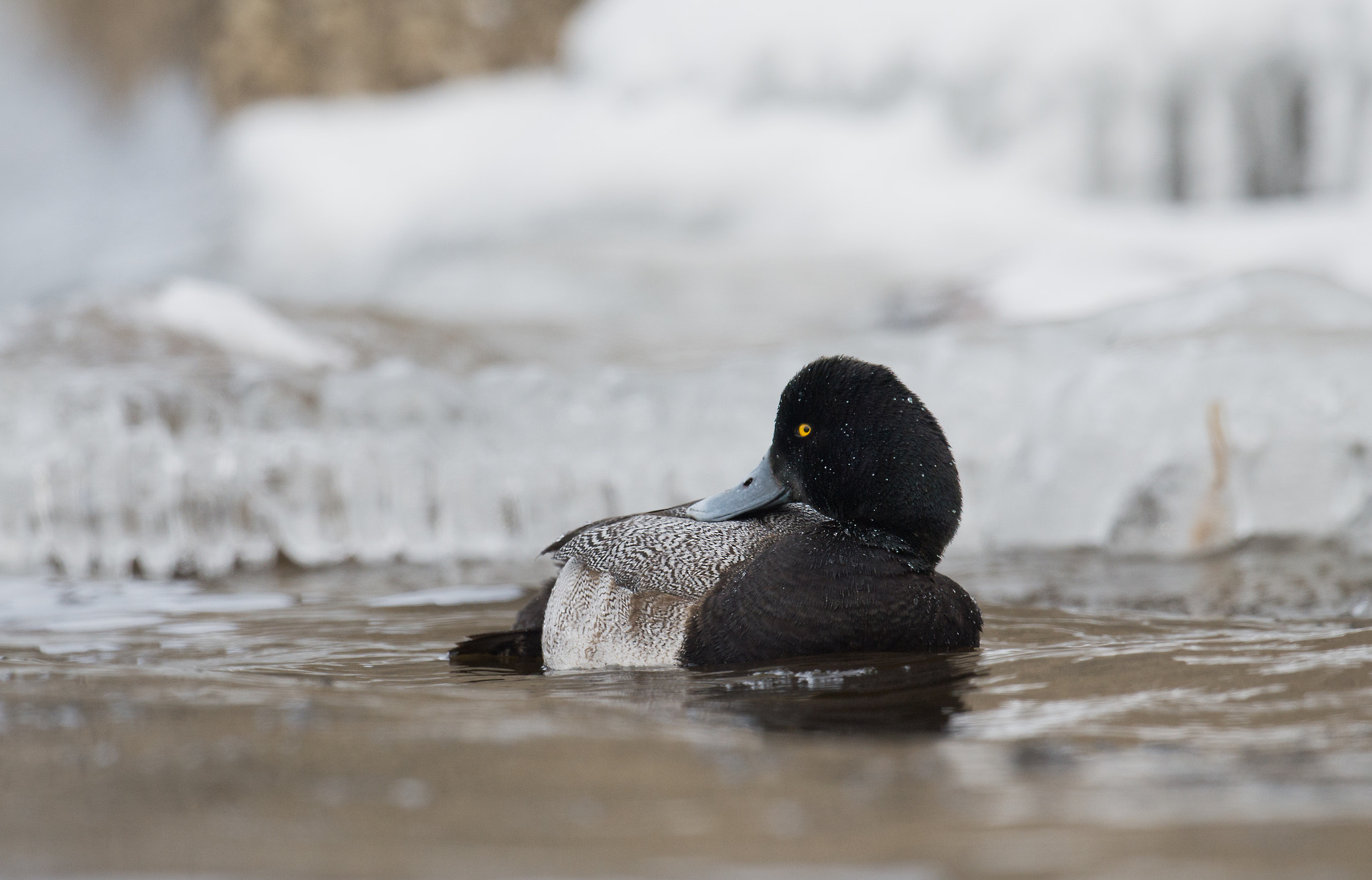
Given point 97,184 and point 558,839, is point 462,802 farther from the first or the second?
point 97,184

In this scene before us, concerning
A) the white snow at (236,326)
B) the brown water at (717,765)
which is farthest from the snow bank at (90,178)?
the brown water at (717,765)

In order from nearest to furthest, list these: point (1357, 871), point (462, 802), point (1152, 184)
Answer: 1. point (1357, 871)
2. point (462, 802)
3. point (1152, 184)

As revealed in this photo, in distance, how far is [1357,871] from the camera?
166 cm

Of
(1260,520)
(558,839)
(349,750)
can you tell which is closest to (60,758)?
(349,750)

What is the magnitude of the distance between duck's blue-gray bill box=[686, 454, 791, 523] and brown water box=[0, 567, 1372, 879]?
634mm

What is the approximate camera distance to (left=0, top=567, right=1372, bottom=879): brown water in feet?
5.86

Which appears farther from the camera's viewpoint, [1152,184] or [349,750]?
[1152,184]

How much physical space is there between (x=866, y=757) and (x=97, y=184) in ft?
62.3

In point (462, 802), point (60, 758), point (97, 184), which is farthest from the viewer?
point (97, 184)

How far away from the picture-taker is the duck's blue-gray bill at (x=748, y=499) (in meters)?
3.95

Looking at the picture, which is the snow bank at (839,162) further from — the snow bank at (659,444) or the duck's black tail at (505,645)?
the duck's black tail at (505,645)

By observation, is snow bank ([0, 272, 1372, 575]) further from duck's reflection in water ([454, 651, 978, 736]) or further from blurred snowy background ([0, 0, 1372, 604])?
duck's reflection in water ([454, 651, 978, 736])

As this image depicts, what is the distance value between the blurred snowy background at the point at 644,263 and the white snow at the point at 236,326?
1.6 inches

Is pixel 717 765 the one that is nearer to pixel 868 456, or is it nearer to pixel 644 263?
pixel 868 456
